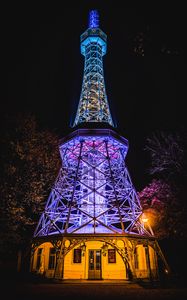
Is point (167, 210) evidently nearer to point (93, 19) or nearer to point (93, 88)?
point (93, 88)

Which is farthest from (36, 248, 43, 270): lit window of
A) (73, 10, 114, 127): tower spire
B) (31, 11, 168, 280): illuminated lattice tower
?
(73, 10, 114, 127): tower spire

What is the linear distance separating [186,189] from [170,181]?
992 millimetres

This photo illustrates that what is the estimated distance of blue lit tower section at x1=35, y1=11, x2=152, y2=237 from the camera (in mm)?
16812

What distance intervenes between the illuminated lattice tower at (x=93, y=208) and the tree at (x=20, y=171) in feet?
10.1

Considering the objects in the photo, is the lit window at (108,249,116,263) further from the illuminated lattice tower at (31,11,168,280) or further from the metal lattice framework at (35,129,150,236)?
the metal lattice framework at (35,129,150,236)

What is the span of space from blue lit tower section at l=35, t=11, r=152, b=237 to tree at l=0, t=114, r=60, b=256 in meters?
3.35

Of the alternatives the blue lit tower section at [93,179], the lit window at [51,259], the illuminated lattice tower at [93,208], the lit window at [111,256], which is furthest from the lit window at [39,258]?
the lit window at [111,256]

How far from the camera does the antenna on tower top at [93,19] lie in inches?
1326

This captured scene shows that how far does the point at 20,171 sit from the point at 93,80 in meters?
19.9

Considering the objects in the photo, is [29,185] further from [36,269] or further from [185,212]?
[185,212]

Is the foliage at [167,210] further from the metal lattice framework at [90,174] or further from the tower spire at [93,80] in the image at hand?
the tower spire at [93,80]

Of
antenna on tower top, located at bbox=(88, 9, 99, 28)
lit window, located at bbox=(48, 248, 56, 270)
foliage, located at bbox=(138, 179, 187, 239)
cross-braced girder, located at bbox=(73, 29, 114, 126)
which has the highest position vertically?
antenna on tower top, located at bbox=(88, 9, 99, 28)

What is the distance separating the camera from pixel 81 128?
824 inches

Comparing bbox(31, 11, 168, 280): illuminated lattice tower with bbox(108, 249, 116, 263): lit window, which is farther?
bbox(108, 249, 116, 263): lit window
